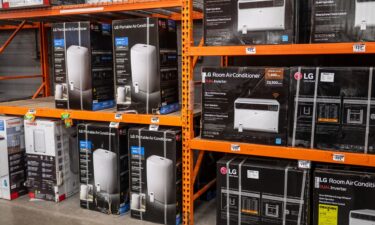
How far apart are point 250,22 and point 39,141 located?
1933 mm

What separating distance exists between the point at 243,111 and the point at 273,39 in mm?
459

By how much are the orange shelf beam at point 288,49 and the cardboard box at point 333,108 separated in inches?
3.7

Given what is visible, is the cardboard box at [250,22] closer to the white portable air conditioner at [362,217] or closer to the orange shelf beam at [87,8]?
the orange shelf beam at [87,8]

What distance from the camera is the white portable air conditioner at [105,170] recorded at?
9.27 ft

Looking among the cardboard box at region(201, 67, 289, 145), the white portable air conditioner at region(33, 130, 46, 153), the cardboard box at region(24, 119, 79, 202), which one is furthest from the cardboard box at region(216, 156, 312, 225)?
the white portable air conditioner at region(33, 130, 46, 153)

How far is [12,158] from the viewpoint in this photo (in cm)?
320

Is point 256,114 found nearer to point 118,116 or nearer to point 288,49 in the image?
point 288,49

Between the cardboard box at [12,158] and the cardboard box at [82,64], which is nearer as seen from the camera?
the cardboard box at [82,64]

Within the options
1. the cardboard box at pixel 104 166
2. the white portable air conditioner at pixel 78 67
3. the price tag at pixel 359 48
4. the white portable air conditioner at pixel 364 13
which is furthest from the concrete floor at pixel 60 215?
the white portable air conditioner at pixel 364 13

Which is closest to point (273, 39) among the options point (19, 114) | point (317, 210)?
point (317, 210)

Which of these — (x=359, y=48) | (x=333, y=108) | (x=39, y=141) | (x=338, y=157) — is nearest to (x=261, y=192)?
(x=338, y=157)

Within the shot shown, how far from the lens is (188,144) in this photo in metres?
2.55

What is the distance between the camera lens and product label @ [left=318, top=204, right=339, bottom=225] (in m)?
2.18

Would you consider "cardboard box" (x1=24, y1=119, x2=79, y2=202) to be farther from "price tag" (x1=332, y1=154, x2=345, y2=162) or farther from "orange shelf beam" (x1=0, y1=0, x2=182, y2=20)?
"price tag" (x1=332, y1=154, x2=345, y2=162)
